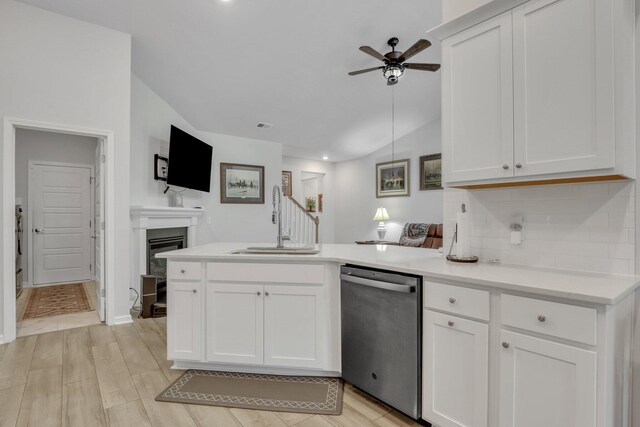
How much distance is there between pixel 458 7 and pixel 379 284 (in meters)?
1.79

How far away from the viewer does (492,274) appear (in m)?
1.57

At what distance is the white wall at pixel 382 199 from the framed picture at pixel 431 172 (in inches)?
4.1

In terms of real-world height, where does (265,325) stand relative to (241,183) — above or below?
below

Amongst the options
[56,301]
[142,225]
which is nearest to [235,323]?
[142,225]

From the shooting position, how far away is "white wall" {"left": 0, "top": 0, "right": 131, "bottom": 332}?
2979 mm

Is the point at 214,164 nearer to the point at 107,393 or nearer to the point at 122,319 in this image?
the point at 122,319

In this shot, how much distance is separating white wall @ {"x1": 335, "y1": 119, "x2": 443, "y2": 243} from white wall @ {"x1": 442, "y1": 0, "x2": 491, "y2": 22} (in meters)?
4.50

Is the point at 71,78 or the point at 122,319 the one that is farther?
the point at 122,319

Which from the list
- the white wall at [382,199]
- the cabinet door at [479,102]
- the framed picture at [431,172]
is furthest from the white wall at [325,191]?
the cabinet door at [479,102]

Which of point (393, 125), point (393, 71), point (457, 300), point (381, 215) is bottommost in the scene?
point (457, 300)

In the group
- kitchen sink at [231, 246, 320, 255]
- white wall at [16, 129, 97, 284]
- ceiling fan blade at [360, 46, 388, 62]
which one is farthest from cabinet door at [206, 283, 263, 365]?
white wall at [16, 129, 97, 284]

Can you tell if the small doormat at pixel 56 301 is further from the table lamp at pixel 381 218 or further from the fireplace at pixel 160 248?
the table lamp at pixel 381 218

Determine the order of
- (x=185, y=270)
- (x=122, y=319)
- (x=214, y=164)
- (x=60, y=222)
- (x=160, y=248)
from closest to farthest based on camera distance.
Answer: (x=185, y=270)
(x=122, y=319)
(x=160, y=248)
(x=60, y=222)
(x=214, y=164)

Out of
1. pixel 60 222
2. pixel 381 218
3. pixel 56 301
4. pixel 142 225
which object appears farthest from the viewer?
pixel 381 218
